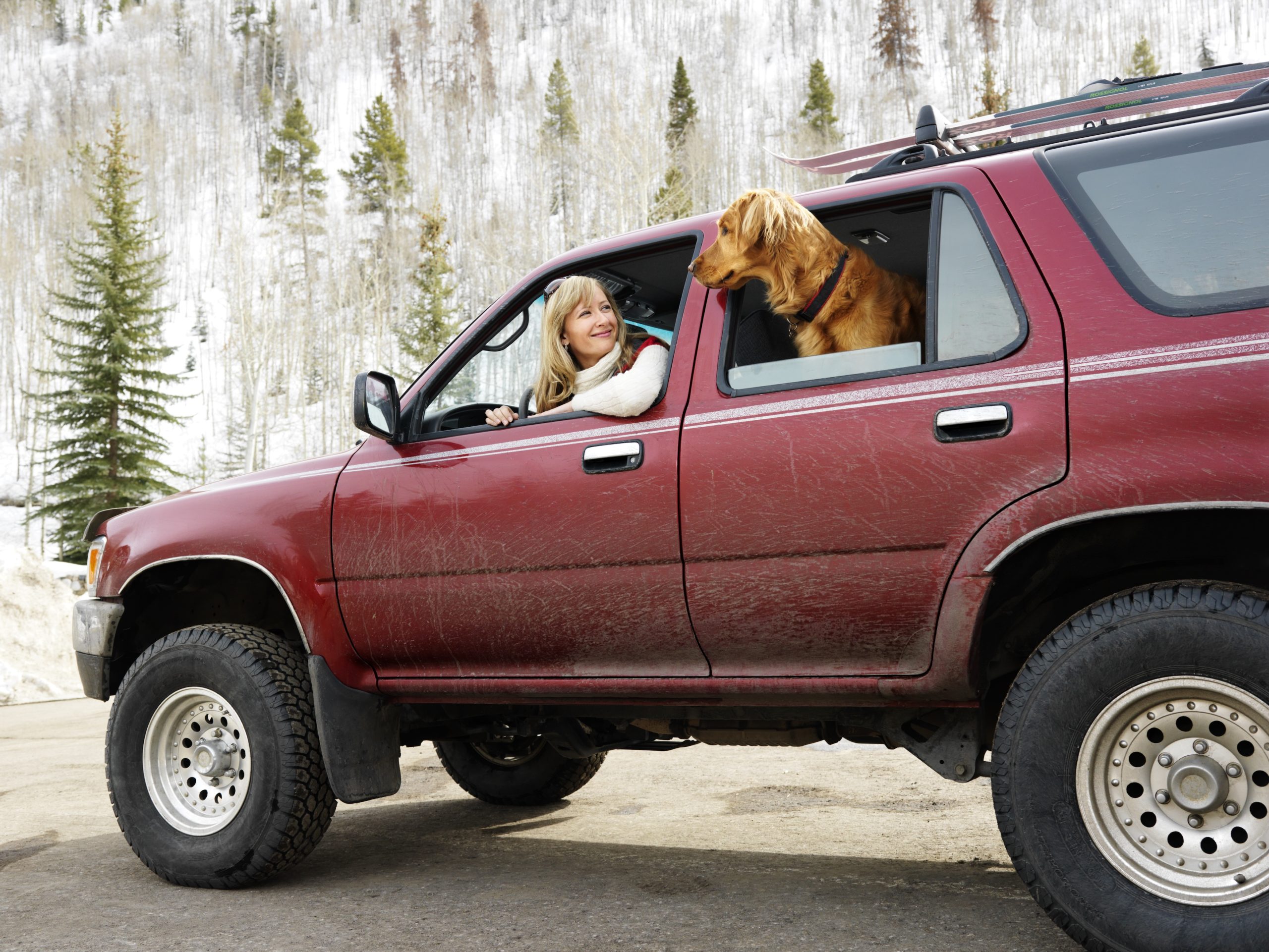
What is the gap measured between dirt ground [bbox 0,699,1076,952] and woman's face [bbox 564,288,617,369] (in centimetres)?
188

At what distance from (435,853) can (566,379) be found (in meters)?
2.08

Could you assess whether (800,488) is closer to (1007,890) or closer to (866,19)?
(1007,890)

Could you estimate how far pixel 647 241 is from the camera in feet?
12.4

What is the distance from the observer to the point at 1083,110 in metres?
3.47

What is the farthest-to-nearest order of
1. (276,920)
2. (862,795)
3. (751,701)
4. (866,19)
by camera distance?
(866,19), (862,795), (276,920), (751,701)

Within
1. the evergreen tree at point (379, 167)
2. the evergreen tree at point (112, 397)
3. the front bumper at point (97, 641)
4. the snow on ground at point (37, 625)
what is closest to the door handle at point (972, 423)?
the front bumper at point (97, 641)

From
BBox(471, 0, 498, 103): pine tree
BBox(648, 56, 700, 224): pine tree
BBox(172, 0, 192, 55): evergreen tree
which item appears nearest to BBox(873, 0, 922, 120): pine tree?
BBox(648, 56, 700, 224): pine tree

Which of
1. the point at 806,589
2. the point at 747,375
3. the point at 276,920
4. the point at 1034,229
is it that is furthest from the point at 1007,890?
the point at 276,920

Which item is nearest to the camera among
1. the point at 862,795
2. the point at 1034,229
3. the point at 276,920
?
the point at 1034,229

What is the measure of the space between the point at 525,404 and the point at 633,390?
0.68 m

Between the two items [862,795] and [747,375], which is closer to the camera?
[747,375]

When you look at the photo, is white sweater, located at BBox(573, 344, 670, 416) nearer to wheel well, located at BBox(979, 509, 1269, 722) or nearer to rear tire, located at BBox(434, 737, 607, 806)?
wheel well, located at BBox(979, 509, 1269, 722)

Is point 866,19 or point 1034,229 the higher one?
point 866,19

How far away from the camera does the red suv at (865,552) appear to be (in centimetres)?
261
